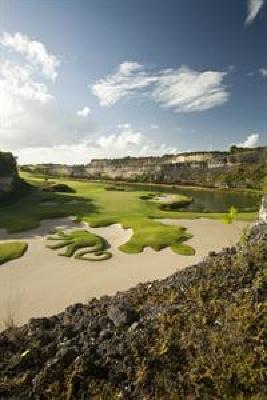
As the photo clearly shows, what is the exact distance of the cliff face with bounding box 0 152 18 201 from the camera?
44419mm

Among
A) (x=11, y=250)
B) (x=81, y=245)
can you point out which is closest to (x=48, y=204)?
(x=81, y=245)

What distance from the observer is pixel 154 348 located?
27.1ft

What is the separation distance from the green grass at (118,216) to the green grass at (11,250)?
4852 mm

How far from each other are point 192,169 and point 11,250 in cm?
10463

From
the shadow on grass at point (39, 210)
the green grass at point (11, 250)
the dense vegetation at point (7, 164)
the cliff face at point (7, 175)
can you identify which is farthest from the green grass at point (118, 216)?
the green grass at point (11, 250)

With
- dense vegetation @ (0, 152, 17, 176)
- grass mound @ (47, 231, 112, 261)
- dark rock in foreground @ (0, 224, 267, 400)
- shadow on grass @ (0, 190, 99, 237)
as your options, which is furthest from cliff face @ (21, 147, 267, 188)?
dark rock in foreground @ (0, 224, 267, 400)

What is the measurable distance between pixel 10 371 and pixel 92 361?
5.38 feet

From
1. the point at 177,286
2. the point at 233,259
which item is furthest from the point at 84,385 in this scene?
the point at 233,259

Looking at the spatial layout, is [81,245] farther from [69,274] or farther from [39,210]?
[39,210]

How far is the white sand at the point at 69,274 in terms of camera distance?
50.5ft

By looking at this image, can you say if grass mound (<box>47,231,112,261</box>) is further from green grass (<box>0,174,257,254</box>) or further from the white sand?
green grass (<box>0,174,257,254</box>)

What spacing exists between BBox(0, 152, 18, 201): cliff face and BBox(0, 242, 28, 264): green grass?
66.4 ft

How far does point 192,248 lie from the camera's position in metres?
22.5

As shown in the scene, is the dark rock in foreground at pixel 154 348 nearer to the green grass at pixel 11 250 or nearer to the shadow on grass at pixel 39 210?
the green grass at pixel 11 250
